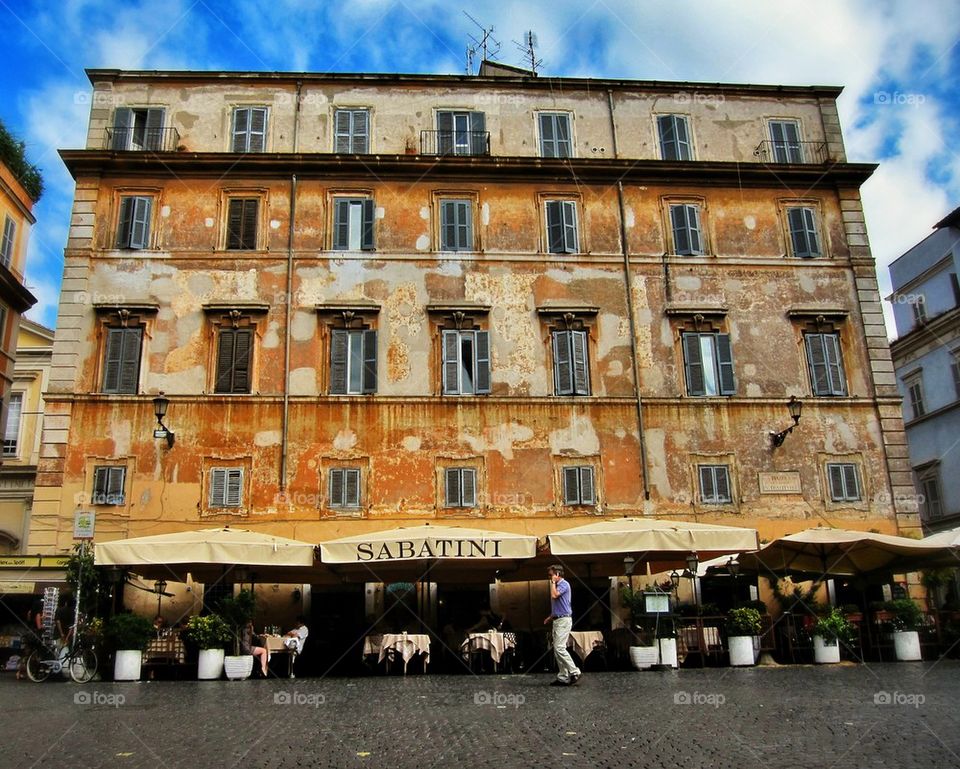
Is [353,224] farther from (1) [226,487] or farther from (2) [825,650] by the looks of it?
(2) [825,650]

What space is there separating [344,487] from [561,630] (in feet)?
30.8

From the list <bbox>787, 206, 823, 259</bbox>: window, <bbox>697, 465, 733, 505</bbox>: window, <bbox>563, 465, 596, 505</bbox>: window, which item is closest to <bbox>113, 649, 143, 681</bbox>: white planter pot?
<bbox>563, 465, 596, 505</bbox>: window

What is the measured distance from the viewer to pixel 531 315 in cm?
2341

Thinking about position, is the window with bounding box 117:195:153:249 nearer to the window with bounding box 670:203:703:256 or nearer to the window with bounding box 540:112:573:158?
the window with bounding box 540:112:573:158

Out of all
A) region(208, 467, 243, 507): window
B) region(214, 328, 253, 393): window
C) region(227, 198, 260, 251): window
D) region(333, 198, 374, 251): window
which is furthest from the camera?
region(333, 198, 374, 251): window

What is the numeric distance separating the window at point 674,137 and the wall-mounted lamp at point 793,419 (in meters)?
7.08

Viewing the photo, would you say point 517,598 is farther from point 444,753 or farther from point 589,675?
point 444,753

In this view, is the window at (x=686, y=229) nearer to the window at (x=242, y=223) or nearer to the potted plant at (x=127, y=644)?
the window at (x=242, y=223)

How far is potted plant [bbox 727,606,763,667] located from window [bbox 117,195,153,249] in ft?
52.3

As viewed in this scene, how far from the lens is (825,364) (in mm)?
23812

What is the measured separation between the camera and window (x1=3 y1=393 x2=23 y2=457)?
118ft

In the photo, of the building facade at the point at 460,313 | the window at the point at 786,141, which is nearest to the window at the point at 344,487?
the building facade at the point at 460,313

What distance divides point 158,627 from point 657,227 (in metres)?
15.0

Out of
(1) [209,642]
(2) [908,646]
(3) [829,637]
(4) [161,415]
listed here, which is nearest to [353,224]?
(4) [161,415]
